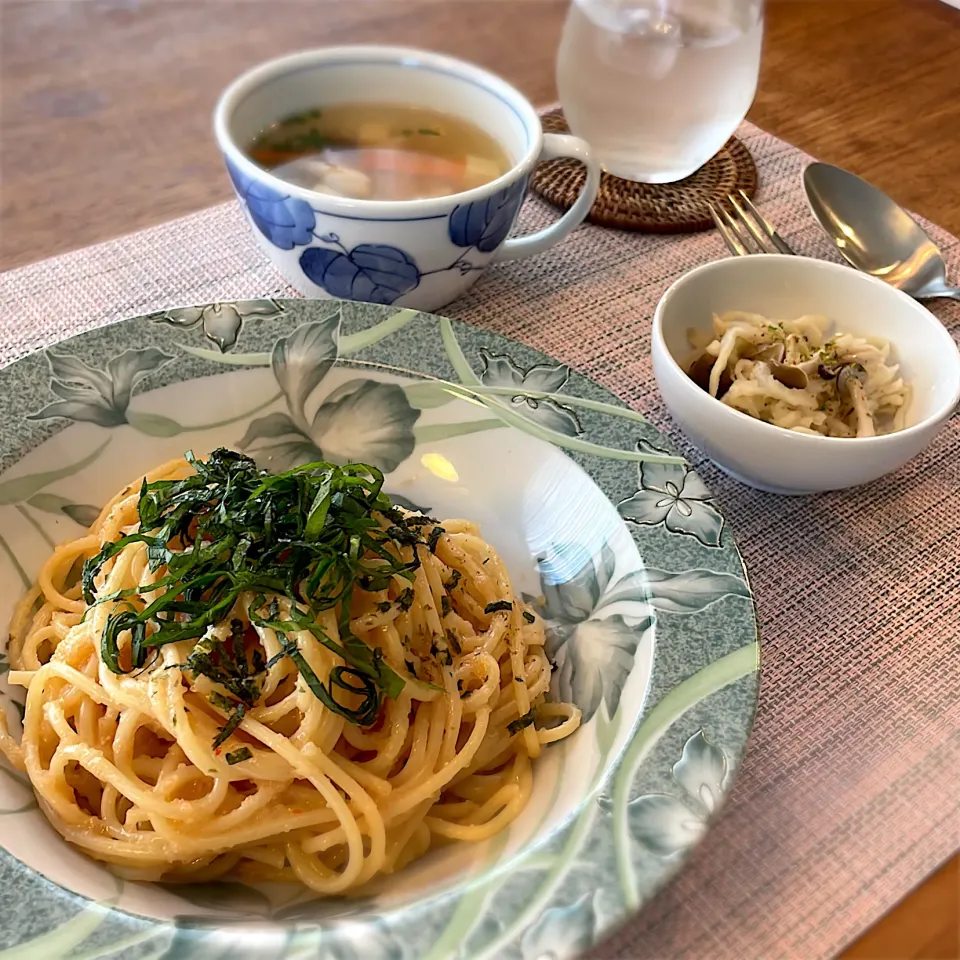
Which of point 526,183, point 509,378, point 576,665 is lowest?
point 576,665

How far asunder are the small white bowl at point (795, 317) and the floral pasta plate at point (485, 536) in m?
0.10

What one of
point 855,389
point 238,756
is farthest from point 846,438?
point 238,756

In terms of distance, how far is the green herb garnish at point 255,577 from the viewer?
0.92m

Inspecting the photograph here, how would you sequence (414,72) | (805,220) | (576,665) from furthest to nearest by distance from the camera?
(805,220)
(414,72)
(576,665)

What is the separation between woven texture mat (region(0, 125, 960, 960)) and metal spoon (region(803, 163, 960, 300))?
44mm

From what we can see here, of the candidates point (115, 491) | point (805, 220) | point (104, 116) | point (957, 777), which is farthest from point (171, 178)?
point (957, 777)

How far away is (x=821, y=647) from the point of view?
1.07m

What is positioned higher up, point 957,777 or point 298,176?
point 298,176

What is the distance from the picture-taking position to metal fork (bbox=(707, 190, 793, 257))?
1559mm

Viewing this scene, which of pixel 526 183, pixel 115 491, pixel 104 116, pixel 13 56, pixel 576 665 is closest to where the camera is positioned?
pixel 576 665

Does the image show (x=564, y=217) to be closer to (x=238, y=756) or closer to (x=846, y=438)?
(x=846, y=438)

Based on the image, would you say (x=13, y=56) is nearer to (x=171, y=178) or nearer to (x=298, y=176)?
(x=171, y=178)

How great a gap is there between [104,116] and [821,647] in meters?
1.75

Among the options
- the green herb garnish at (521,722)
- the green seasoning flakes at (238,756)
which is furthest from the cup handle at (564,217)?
the green seasoning flakes at (238,756)
